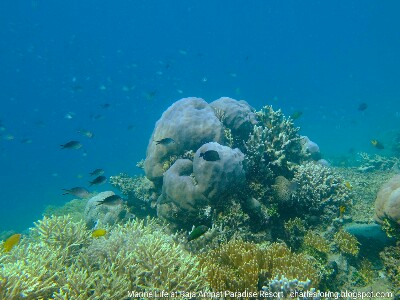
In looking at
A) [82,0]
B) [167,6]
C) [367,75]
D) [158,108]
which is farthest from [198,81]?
[367,75]

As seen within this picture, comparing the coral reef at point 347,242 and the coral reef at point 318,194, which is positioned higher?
the coral reef at point 318,194

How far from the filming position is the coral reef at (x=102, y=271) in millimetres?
3914

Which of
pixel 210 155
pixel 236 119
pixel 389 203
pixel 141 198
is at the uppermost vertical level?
pixel 236 119

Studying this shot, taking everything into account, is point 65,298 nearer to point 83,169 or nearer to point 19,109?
point 83,169

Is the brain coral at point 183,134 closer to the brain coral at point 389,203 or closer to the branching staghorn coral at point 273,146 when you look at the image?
the branching staghorn coral at point 273,146

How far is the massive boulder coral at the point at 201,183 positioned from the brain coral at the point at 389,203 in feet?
9.98

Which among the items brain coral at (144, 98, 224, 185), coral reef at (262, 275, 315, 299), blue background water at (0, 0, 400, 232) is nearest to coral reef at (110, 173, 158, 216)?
brain coral at (144, 98, 224, 185)

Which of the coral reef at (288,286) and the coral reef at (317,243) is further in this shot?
the coral reef at (317,243)

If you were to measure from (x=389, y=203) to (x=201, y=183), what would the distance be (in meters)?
3.99

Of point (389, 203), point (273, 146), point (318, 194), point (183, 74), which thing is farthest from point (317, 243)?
point (183, 74)

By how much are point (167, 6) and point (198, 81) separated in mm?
41921

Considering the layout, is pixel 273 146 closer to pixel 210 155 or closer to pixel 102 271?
pixel 210 155

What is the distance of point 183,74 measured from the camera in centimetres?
11975

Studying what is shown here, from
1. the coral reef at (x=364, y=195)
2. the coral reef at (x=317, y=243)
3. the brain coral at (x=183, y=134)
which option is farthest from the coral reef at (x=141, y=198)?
the coral reef at (x=364, y=195)
